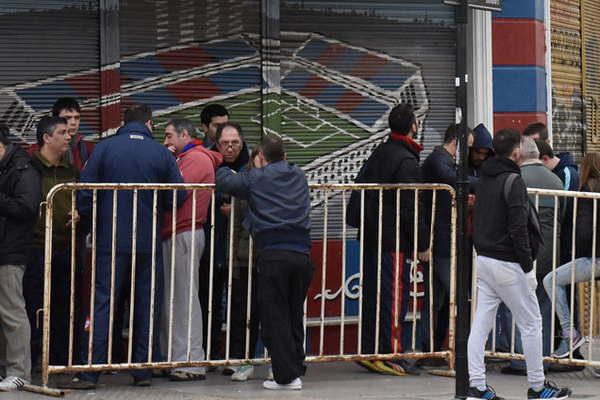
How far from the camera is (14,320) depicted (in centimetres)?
933

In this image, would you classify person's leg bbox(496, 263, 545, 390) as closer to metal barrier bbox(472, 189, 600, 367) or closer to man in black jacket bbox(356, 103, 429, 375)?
metal barrier bbox(472, 189, 600, 367)

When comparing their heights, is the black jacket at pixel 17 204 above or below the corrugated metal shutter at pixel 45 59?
below

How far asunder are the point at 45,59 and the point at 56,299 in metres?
2.21

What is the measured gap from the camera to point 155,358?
32.4 ft

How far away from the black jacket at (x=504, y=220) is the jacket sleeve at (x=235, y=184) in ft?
5.22

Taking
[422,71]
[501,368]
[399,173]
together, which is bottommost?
[501,368]

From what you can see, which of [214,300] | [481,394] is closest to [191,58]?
[214,300]

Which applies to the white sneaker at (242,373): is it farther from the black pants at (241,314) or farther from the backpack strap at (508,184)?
the backpack strap at (508,184)

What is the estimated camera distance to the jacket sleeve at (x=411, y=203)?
1020 centimetres

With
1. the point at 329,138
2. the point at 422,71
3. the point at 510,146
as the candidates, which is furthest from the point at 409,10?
the point at 510,146

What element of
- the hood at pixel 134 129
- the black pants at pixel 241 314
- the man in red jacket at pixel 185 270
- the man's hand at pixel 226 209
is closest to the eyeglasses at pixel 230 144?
the man in red jacket at pixel 185 270

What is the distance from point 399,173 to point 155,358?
2.26 m

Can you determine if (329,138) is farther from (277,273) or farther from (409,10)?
(277,273)

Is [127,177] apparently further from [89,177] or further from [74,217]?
[74,217]
